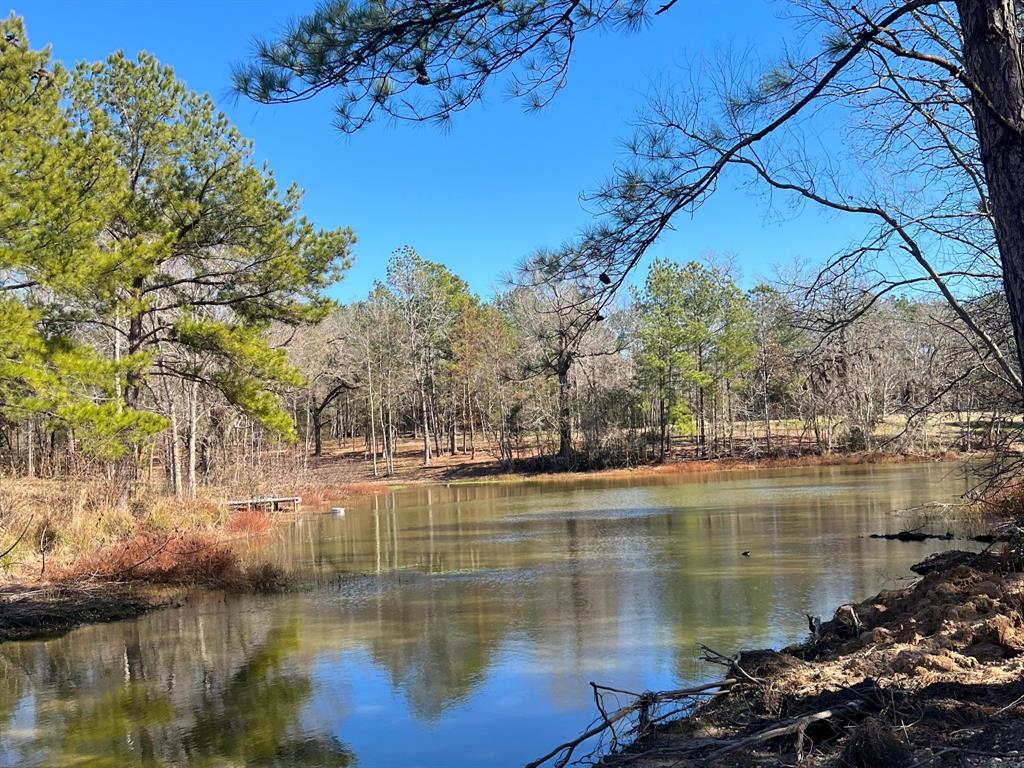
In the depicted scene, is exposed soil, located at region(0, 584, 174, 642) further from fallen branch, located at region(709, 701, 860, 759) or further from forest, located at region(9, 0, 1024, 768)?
fallen branch, located at region(709, 701, 860, 759)

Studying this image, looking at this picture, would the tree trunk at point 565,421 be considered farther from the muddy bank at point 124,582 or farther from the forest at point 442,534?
the muddy bank at point 124,582

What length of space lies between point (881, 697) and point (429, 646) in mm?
5098

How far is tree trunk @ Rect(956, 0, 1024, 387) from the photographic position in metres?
3.81

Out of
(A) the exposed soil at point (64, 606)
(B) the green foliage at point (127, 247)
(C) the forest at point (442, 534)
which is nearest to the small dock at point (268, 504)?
(C) the forest at point (442, 534)

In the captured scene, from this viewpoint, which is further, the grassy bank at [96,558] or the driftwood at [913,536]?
the driftwood at [913,536]

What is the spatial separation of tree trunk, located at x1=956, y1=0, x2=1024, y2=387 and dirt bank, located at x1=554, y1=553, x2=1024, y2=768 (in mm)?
1815

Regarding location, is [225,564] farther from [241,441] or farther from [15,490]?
[241,441]

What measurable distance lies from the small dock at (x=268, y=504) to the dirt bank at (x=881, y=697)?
1727 centimetres

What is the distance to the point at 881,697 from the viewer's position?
405 cm

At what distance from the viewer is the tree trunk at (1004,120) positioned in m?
3.81

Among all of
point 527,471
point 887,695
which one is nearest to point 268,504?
point 527,471

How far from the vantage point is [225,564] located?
12.7m

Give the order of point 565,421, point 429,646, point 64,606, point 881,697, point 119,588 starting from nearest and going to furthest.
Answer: point 881,697 < point 429,646 < point 64,606 < point 119,588 < point 565,421

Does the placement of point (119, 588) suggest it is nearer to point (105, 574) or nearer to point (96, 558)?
point (105, 574)
